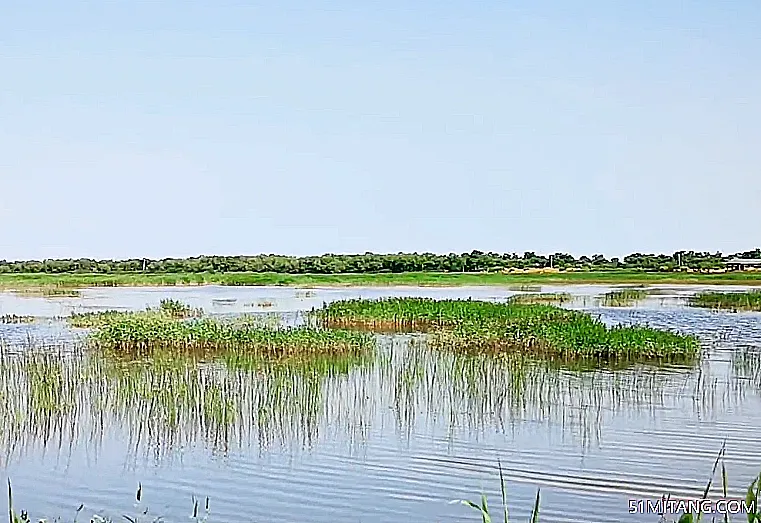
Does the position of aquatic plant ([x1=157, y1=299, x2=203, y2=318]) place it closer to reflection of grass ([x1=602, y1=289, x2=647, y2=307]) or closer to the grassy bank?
reflection of grass ([x1=602, y1=289, x2=647, y2=307])

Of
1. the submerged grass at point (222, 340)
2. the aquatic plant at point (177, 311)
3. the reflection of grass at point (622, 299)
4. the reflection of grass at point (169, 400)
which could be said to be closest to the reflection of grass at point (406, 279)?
the reflection of grass at point (622, 299)

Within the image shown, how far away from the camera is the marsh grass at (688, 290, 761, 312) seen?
2936cm

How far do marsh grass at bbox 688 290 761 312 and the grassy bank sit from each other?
13.4 meters

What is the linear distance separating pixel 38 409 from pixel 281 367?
164 inches

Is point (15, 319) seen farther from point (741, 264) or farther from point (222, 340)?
point (741, 264)

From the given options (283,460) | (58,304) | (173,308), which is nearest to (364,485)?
(283,460)

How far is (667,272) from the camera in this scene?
53906 mm

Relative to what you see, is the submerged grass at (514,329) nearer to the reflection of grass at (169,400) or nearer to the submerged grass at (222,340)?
the submerged grass at (222,340)

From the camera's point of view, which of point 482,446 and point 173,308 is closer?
point 482,446

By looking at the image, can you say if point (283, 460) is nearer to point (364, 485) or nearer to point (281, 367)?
point (364, 485)

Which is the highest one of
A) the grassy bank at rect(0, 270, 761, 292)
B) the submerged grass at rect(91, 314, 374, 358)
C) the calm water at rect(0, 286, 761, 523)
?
the grassy bank at rect(0, 270, 761, 292)

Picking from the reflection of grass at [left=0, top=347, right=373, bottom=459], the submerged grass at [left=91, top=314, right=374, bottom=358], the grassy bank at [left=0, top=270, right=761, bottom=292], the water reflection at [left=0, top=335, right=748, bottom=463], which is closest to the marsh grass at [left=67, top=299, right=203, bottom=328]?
the submerged grass at [left=91, top=314, right=374, bottom=358]

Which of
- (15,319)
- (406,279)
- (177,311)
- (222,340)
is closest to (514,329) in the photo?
(222,340)

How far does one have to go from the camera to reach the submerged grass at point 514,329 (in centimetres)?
1522
